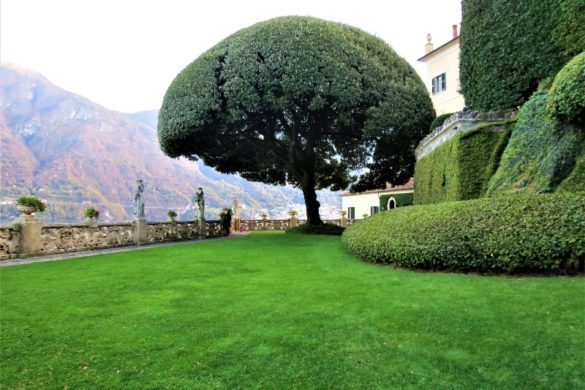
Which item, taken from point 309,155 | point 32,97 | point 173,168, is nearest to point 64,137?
point 173,168

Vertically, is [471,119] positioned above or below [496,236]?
above

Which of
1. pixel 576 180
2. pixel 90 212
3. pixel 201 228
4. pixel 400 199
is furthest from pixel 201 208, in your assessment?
pixel 576 180

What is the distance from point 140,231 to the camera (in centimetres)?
1769

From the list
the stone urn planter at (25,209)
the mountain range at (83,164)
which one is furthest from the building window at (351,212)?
the stone urn planter at (25,209)

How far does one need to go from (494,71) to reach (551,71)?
6.18 feet

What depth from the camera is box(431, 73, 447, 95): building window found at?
96.1 ft

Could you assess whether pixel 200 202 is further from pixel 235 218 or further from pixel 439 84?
pixel 439 84

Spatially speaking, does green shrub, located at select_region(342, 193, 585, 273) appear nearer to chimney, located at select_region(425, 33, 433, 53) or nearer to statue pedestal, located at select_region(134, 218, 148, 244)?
statue pedestal, located at select_region(134, 218, 148, 244)

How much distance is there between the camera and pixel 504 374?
3357mm

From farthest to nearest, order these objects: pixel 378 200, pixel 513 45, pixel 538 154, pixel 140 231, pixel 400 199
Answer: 1. pixel 378 200
2. pixel 400 199
3. pixel 140 231
4. pixel 513 45
5. pixel 538 154

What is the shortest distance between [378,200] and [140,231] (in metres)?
24.6

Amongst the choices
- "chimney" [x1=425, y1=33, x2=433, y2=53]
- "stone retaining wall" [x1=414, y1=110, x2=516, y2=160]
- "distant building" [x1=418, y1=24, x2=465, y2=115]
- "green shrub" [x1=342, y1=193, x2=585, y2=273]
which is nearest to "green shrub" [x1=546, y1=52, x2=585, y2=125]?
"green shrub" [x1=342, y1=193, x2=585, y2=273]

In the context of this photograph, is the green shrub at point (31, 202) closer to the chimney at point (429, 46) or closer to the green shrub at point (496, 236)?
the green shrub at point (496, 236)

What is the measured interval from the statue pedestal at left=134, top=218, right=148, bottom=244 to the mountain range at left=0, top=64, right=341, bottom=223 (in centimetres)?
3377
